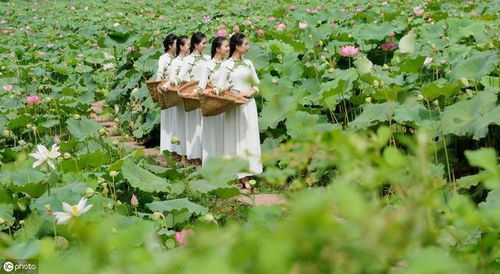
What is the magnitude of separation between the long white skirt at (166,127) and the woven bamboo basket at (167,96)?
27 centimetres

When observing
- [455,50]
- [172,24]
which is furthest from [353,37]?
[172,24]

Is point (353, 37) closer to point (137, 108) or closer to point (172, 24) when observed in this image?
point (137, 108)

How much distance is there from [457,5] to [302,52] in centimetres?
266

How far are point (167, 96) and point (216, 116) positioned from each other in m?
0.59

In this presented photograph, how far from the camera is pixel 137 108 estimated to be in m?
6.38

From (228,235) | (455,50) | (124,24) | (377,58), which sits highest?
(228,235)

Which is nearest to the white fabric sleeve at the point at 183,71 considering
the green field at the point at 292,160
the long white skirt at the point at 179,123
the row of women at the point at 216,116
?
the row of women at the point at 216,116

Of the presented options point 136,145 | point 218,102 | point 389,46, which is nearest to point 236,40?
point 218,102

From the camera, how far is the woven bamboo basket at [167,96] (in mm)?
4984

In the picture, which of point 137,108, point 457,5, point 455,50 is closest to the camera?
point 455,50

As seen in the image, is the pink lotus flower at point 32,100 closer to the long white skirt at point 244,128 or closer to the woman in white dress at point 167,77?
the woman in white dress at point 167,77

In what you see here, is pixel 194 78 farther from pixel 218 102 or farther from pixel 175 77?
pixel 218 102

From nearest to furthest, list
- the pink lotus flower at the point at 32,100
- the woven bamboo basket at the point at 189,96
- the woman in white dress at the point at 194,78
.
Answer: the woven bamboo basket at the point at 189,96, the woman in white dress at the point at 194,78, the pink lotus flower at the point at 32,100

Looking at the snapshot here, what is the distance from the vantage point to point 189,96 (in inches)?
181
